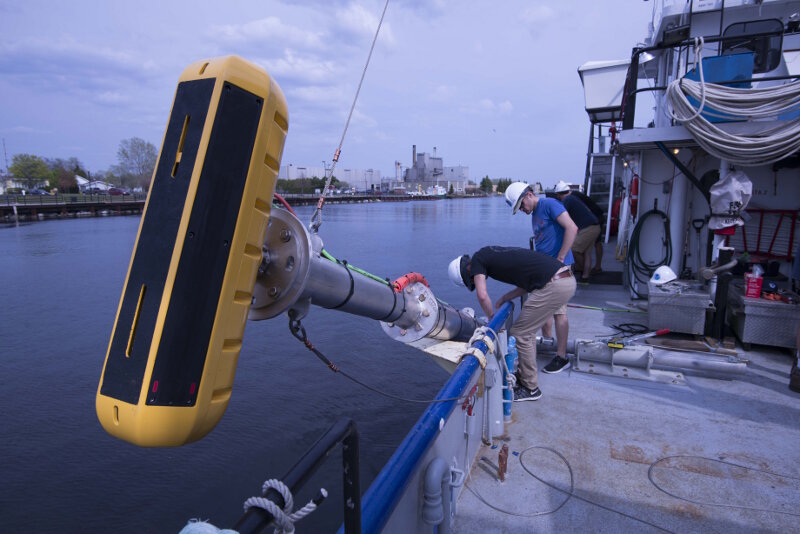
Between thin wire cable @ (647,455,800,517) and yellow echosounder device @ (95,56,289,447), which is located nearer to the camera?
yellow echosounder device @ (95,56,289,447)

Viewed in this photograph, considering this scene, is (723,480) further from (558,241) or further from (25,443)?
(25,443)

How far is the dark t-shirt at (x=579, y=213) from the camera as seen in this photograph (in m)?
8.32

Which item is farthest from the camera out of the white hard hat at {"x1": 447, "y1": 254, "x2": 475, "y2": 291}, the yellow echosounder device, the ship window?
the ship window

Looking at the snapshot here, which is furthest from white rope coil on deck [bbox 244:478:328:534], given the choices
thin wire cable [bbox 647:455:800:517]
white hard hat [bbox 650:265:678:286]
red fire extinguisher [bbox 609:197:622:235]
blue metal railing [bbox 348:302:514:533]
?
red fire extinguisher [bbox 609:197:622:235]

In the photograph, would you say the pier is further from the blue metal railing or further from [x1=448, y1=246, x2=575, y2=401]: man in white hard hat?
the blue metal railing

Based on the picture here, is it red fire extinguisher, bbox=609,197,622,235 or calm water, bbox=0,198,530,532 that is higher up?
red fire extinguisher, bbox=609,197,622,235

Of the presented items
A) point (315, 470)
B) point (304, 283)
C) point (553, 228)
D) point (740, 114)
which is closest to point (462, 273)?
point (553, 228)

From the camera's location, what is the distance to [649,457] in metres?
3.33

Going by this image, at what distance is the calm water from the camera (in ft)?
19.7

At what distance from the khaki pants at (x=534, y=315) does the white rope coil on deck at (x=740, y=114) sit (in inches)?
113

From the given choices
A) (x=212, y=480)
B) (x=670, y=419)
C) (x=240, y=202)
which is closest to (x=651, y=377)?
(x=670, y=419)

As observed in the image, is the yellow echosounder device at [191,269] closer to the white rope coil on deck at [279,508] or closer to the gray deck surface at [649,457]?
the white rope coil on deck at [279,508]

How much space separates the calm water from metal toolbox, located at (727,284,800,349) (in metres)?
4.59

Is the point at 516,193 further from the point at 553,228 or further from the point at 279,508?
the point at 279,508
